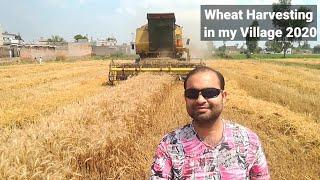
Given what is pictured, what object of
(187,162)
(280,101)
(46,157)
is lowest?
(280,101)

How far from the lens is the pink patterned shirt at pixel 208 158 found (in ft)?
9.64

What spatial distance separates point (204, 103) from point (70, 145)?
2663mm

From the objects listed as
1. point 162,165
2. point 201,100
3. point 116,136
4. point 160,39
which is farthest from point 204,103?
point 160,39

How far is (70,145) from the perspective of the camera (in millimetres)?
5289

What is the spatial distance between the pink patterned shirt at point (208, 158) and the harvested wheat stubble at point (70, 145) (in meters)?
1.37

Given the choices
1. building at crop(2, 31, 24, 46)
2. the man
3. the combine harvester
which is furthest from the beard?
building at crop(2, 31, 24, 46)

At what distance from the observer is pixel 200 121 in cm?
300

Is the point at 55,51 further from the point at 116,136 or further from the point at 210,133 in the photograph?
the point at 210,133

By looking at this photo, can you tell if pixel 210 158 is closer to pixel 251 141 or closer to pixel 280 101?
pixel 251 141

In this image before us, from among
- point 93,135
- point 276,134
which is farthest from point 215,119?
point 276,134

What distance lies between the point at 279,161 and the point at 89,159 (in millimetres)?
3223

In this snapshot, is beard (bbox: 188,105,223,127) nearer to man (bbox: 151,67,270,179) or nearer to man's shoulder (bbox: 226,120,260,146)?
man (bbox: 151,67,270,179)

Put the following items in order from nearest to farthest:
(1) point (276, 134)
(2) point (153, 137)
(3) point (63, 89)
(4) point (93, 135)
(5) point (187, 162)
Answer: (5) point (187, 162), (4) point (93, 135), (2) point (153, 137), (1) point (276, 134), (3) point (63, 89)

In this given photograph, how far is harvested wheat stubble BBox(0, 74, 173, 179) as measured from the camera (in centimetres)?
425
